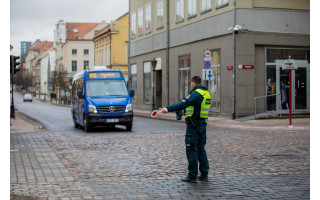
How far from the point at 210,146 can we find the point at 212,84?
49.5 feet

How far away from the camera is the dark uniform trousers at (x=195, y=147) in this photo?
813cm

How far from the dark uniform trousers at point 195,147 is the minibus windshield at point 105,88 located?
445 inches

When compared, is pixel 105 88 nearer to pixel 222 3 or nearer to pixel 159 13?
pixel 222 3

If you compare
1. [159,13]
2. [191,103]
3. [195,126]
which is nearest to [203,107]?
[191,103]

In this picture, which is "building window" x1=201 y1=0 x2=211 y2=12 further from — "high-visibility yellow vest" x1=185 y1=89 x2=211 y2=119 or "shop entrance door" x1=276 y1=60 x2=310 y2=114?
"high-visibility yellow vest" x1=185 y1=89 x2=211 y2=119

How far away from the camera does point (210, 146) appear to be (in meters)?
13.4

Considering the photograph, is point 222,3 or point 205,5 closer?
point 222,3

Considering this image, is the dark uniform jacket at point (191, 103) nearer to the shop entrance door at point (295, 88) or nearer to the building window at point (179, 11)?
the shop entrance door at point (295, 88)

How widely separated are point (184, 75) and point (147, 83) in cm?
814

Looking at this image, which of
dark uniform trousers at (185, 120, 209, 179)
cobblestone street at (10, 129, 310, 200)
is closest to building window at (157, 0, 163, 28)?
cobblestone street at (10, 129, 310, 200)

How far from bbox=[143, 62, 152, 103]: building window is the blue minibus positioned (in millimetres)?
18866

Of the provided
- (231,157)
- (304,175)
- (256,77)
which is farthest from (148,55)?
(304,175)

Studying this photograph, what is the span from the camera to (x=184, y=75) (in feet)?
107

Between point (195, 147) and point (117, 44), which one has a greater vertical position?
point (117, 44)
